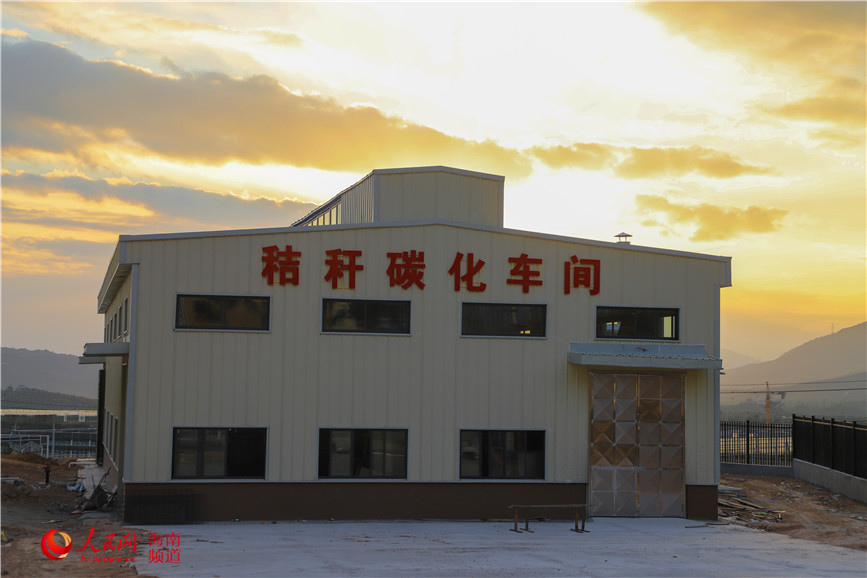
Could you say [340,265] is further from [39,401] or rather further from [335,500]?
[39,401]

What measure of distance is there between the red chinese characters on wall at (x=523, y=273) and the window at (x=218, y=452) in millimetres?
8474

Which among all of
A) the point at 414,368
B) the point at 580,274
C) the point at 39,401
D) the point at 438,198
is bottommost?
the point at 39,401

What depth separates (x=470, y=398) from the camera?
24875mm

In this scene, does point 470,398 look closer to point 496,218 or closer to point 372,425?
point 372,425

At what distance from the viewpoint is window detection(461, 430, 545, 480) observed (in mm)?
24859

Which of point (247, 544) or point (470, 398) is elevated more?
point (470, 398)

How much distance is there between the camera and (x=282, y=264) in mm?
23969

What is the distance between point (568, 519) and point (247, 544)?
987 cm

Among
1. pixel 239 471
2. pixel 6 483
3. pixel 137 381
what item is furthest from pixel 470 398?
pixel 6 483

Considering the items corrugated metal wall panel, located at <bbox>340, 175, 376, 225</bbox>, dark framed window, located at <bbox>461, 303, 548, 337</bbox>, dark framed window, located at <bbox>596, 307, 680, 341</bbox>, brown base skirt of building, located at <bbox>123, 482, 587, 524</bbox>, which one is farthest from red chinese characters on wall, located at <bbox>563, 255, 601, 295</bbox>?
corrugated metal wall panel, located at <bbox>340, 175, 376, 225</bbox>

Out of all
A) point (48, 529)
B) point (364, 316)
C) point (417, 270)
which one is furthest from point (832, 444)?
point (48, 529)

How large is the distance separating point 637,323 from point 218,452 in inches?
509

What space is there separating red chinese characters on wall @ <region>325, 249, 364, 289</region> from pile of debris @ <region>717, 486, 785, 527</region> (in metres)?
13.9

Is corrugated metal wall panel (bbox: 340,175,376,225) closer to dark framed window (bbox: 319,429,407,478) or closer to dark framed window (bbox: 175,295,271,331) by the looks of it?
dark framed window (bbox: 175,295,271,331)
